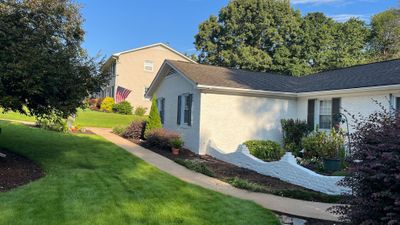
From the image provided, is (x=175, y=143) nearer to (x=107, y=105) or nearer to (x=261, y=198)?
(x=261, y=198)

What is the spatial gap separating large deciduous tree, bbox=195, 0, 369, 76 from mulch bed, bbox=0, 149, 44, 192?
29639 millimetres

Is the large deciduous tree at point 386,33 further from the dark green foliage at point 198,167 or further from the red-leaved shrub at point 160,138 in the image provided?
the dark green foliage at point 198,167

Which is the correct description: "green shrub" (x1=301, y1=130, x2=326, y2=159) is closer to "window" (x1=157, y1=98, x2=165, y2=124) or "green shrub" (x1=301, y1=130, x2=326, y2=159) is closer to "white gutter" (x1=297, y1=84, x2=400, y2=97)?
"white gutter" (x1=297, y1=84, x2=400, y2=97)

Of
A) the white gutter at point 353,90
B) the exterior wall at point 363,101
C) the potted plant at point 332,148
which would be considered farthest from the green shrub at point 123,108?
the potted plant at point 332,148

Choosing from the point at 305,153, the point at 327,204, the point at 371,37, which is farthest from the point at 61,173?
the point at 371,37

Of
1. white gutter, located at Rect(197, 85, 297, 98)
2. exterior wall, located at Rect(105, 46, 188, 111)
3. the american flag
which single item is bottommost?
white gutter, located at Rect(197, 85, 297, 98)

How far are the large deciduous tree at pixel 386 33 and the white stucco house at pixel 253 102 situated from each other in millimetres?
25304

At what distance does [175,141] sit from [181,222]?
892 centimetres

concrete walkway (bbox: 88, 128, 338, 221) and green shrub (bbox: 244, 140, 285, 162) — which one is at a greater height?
green shrub (bbox: 244, 140, 285, 162)

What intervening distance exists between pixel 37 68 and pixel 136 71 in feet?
91.3

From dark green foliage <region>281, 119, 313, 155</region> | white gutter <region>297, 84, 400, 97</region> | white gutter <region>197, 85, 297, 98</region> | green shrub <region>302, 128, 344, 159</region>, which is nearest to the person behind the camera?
white gutter <region>297, 84, 400, 97</region>

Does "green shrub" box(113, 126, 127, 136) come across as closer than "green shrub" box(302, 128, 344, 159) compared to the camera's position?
No

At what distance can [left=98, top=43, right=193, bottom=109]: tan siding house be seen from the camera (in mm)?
35531

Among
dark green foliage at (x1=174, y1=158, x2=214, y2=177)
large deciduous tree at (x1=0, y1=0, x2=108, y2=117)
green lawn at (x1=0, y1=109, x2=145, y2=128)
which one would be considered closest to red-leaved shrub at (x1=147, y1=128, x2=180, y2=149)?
dark green foliage at (x1=174, y1=158, x2=214, y2=177)
